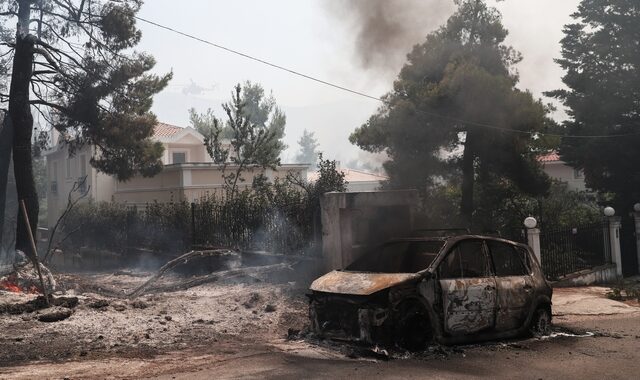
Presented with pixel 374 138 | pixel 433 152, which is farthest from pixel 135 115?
pixel 433 152

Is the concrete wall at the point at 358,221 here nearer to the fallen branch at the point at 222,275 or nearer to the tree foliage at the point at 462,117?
the fallen branch at the point at 222,275

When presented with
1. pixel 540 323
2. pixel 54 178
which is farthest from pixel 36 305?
pixel 54 178

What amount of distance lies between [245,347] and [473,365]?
2.87 meters

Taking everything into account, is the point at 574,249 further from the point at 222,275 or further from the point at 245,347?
the point at 245,347

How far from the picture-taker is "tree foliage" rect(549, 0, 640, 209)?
64.8 feet

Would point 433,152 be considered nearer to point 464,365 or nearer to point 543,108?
point 543,108

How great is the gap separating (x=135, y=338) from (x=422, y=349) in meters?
3.88

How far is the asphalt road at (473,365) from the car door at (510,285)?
0.34 meters

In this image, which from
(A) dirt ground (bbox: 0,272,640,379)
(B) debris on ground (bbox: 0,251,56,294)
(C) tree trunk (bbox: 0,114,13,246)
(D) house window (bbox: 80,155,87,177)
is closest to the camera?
(A) dirt ground (bbox: 0,272,640,379)

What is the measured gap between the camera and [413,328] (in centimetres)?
654

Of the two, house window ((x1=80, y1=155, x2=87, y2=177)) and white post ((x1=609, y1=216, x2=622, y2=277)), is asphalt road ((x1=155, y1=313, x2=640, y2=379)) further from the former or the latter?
house window ((x1=80, y1=155, x2=87, y2=177))

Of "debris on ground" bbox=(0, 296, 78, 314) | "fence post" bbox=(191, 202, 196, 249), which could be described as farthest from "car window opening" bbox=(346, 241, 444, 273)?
"fence post" bbox=(191, 202, 196, 249)

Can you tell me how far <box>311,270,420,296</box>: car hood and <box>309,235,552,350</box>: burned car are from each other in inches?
0.5

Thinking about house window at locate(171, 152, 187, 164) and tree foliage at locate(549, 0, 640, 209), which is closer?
tree foliage at locate(549, 0, 640, 209)
